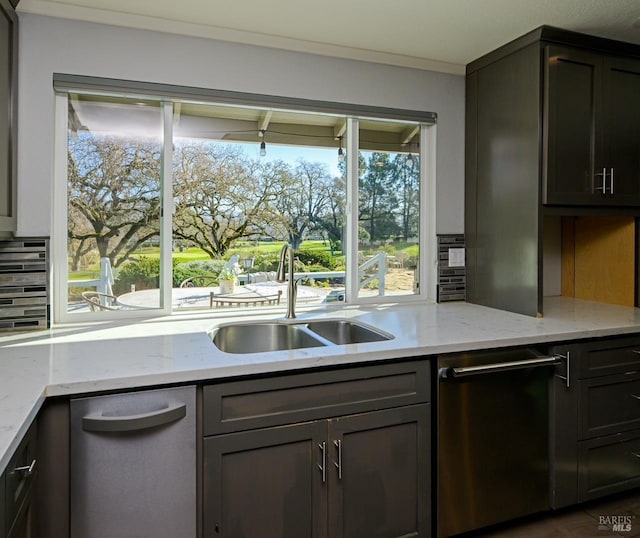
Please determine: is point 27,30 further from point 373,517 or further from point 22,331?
point 373,517

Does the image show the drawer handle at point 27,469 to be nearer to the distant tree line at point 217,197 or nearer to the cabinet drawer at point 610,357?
the distant tree line at point 217,197

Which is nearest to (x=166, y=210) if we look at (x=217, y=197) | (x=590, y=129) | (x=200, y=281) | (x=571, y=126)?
(x=217, y=197)

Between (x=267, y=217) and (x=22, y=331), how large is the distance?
1226mm

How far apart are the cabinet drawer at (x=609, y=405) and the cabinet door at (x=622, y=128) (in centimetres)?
92

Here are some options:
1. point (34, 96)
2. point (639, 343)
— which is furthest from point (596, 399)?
point (34, 96)

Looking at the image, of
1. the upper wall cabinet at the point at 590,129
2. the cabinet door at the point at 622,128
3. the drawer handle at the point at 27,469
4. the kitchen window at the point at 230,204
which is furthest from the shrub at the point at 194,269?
the cabinet door at the point at 622,128

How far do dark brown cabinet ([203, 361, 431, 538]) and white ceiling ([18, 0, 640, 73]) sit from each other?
1554 millimetres

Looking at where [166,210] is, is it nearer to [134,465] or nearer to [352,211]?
[352,211]

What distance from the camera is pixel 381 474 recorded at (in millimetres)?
1696

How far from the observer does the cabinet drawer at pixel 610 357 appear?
200 centimetres

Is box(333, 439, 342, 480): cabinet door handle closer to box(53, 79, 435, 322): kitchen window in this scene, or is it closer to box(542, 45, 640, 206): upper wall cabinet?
box(53, 79, 435, 322): kitchen window

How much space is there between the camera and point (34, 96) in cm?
196

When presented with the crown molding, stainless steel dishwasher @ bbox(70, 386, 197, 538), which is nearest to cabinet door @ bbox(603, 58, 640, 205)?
the crown molding

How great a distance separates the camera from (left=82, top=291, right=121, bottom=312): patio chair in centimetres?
214
